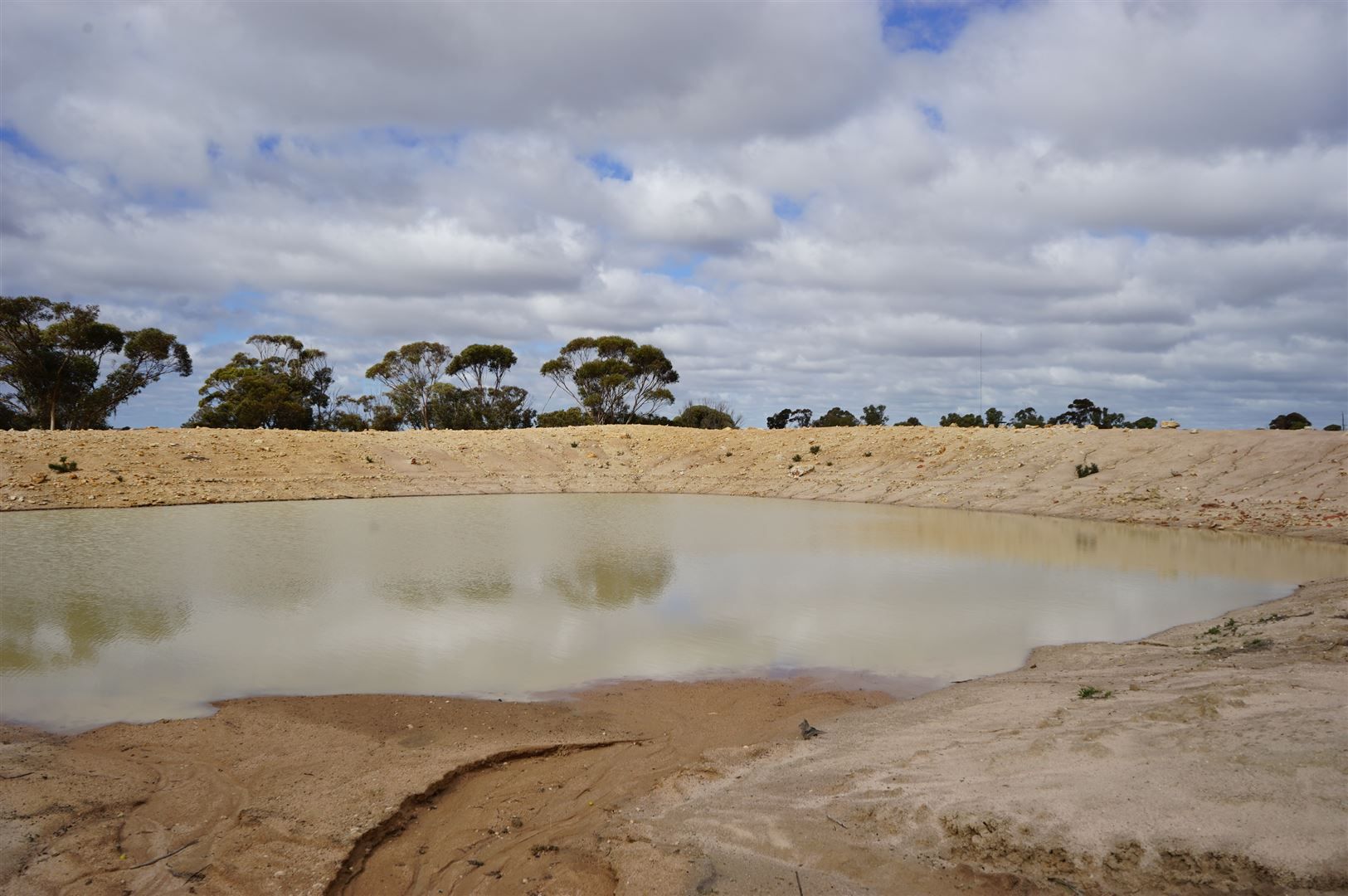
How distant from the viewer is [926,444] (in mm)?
36875

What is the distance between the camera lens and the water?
29.4 ft

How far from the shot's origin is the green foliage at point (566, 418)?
5916 centimetres

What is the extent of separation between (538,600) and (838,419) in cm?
4604

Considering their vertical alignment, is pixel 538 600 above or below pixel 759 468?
below

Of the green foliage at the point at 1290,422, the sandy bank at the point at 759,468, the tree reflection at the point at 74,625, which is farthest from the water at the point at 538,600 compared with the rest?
the green foliage at the point at 1290,422

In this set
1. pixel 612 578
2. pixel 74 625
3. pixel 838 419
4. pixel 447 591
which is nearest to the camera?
pixel 74 625

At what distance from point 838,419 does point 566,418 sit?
18.7 meters

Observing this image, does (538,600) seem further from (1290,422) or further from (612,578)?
(1290,422)

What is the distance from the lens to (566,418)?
59.3 m

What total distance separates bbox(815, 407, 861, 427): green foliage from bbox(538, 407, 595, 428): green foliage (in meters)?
16.1

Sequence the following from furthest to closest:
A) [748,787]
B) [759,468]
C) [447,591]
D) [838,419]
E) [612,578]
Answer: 1. [838,419]
2. [759,468]
3. [612,578]
4. [447,591]
5. [748,787]

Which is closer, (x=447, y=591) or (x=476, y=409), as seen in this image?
(x=447, y=591)

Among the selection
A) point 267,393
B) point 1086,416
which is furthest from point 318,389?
point 1086,416

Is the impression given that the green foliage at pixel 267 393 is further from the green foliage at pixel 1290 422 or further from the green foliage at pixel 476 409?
the green foliage at pixel 1290 422
